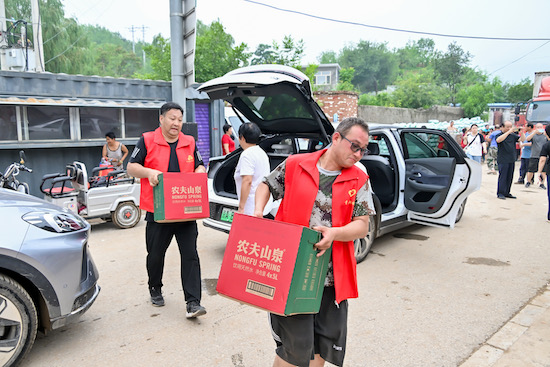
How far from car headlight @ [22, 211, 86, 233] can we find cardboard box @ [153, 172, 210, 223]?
62 centimetres

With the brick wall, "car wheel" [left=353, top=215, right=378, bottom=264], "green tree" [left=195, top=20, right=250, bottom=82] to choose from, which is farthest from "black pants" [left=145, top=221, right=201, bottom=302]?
"green tree" [left=195, top=20, right=250, bottom=82]

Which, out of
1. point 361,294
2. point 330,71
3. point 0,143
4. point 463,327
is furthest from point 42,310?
point 330,71

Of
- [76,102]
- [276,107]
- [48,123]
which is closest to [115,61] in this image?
[48,123]

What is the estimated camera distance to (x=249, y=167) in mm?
4289

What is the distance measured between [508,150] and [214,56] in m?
18.4

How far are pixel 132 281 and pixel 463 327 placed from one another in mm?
A: 3387

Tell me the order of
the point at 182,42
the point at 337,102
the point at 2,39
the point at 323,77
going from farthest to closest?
the point at 323,77 → the point at 337,102 → the point at 2,39 → the point at 182,42

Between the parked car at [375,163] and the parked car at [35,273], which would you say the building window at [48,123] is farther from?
the parked car at [35,273]

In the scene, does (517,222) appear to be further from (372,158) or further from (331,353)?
(331,353)

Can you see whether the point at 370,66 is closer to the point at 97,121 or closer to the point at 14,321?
the point at 97,121

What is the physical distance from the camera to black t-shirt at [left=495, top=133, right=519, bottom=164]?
9469 mm

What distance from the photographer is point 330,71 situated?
67.6 metres

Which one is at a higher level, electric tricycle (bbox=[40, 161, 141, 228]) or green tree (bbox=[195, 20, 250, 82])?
green tree (bbox=[195, 20, 250, 82])

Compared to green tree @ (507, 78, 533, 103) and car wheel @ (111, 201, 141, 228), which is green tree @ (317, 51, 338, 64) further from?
car wheel @ (111, 201, 141, 228)
